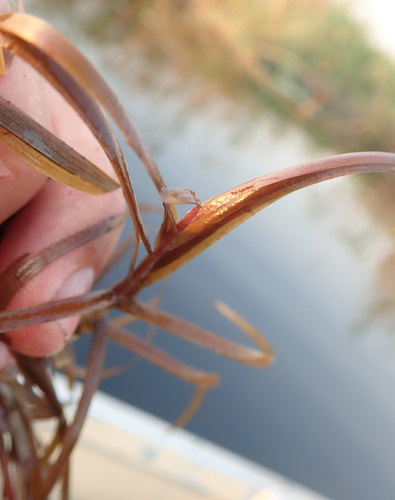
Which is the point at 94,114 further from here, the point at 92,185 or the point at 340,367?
the point at 340,367

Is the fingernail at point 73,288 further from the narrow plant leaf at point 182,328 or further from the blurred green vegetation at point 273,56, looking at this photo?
the blurred green vegetation at point 273,56

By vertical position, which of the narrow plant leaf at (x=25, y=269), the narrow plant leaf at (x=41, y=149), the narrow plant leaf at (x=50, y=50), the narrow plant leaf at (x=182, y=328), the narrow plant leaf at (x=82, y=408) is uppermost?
the narrow plant leaf at (x=50, y=50)

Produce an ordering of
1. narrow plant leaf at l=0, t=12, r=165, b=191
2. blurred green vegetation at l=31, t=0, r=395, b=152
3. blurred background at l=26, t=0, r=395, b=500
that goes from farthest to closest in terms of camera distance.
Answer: blurred green vegetation at l=31, t=0, r=395, b=152 → blurred background at l=26, t=0, r=395, b=500 → narrow plant leaf at l=0, t=12, r=165, b=191

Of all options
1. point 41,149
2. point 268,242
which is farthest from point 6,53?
point 268,242

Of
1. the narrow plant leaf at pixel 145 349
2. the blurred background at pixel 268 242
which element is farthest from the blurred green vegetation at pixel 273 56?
the narrow plant leaf at pixel 145 349

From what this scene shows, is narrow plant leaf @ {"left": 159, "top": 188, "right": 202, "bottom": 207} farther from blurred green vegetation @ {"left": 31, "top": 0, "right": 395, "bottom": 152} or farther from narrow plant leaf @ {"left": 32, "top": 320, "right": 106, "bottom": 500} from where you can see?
blurred green vegetation @ {"left": 31, "top": 0, "right": 395, "bottom": 152}

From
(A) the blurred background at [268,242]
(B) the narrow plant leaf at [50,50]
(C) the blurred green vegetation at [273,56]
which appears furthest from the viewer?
(C) the blurred green vegetation at [273,56]

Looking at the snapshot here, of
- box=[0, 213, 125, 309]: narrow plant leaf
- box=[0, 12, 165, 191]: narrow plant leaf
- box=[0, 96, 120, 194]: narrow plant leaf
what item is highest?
box=[0, 12, 165, 191]: narrow plant leaf

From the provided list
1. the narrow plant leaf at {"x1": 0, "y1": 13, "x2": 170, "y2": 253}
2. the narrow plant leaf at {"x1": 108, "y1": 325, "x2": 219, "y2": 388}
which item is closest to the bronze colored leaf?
the narrow plant leaf at {"x1": 0, "y1": 13, "x2": 170, "y2": 253}
